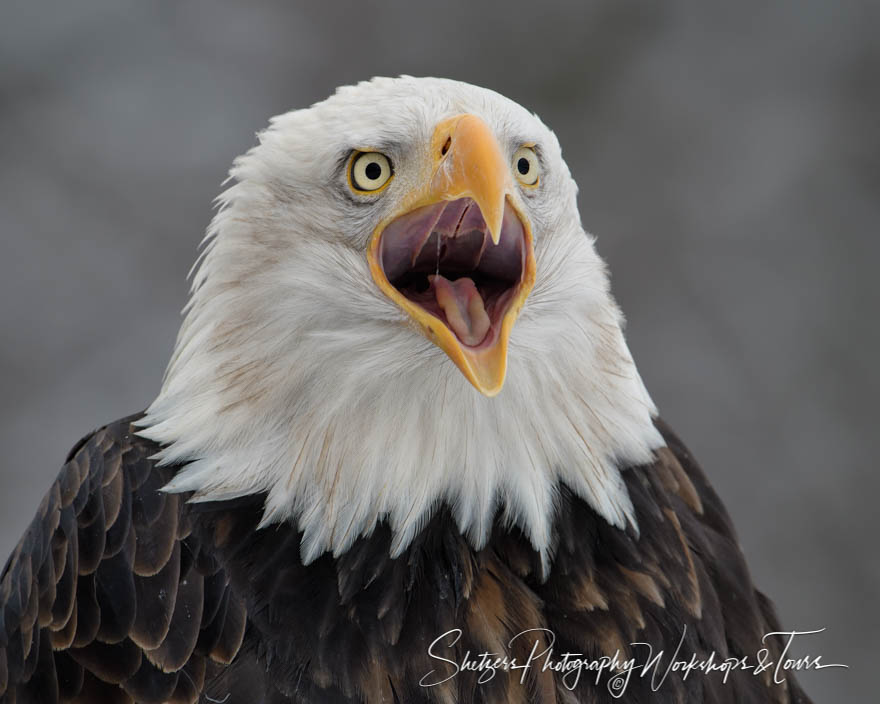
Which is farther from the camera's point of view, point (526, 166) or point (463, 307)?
point (526, 166)

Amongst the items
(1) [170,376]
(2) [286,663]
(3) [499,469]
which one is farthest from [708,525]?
(1) [170,376]

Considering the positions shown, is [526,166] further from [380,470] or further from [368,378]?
[380,470]

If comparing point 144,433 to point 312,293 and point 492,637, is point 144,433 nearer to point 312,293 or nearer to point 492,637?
point 312,293

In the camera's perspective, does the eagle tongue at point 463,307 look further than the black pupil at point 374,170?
No

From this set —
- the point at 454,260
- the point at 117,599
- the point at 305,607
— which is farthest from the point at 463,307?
the point at 117,599

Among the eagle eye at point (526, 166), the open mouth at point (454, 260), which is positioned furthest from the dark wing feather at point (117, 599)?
the eagle eye at point (526, 166)

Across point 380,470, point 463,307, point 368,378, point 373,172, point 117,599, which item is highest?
point 373,172

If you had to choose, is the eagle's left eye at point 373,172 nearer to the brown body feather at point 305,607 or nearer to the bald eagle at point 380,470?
the bald eagle at point 380,470

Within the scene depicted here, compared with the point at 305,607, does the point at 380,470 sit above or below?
above
